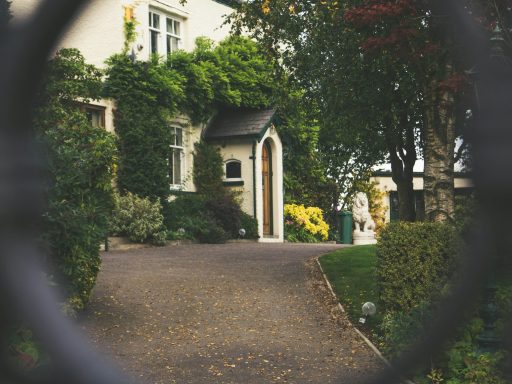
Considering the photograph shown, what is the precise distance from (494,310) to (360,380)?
15.9 ft

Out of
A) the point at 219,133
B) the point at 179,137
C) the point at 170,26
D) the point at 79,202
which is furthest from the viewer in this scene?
the point at 219,133

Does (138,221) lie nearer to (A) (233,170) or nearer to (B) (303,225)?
(A) (233,170)

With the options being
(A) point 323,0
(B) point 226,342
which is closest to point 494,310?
(B) point 226,342

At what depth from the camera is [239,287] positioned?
9.52m

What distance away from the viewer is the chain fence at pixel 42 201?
1.90 ft

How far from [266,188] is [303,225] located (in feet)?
5.97

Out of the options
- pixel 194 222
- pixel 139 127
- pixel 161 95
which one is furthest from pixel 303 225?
pixel 139 127

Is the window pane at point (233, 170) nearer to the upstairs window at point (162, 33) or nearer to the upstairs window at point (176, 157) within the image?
the upstairs window at point (176, 157)

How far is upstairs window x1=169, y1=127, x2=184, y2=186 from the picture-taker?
60.0ft

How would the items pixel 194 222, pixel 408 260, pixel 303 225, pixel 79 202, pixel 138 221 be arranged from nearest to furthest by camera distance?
pixel 79 202
pixel 408 260
pixel 138 221
pixel 194 222
pixel 303 225

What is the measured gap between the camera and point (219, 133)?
19688 mm

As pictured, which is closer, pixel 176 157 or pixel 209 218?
pixel 209 218

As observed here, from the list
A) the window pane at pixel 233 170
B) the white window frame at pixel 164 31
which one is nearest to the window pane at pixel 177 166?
the window pane at pixel 233 170

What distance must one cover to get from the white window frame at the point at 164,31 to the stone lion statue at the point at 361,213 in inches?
349
